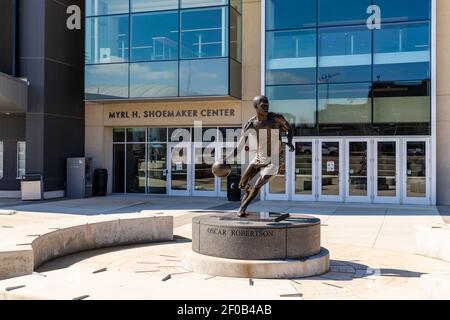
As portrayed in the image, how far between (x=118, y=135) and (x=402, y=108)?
490 inches

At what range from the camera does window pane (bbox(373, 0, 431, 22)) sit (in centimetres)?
1884

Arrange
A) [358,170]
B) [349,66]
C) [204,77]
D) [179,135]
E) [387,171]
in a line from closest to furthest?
[387,171] < [349,66] < [358,170] < [204,77] < [179,135]

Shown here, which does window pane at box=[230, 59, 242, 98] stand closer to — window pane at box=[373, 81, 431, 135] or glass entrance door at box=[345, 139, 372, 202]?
glass entrance door at box=[345, 139, 372, 202]

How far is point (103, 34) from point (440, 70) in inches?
525

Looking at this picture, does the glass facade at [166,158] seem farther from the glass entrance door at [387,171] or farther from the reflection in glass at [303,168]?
the glass entrance door at [387,171]

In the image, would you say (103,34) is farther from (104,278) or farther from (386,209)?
(104,278)

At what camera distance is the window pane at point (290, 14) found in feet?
65.4

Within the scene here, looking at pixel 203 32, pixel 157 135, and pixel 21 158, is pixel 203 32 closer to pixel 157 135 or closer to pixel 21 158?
pixel 157 135

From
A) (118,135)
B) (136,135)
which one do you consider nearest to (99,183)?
(118,135)

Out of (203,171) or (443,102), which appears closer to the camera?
(443,102)

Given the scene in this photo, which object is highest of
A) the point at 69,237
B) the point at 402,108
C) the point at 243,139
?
the point at 402,108

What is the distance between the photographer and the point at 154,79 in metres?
20.2

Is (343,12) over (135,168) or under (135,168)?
over

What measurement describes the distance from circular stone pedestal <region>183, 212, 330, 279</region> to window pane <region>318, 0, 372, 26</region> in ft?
44.6
